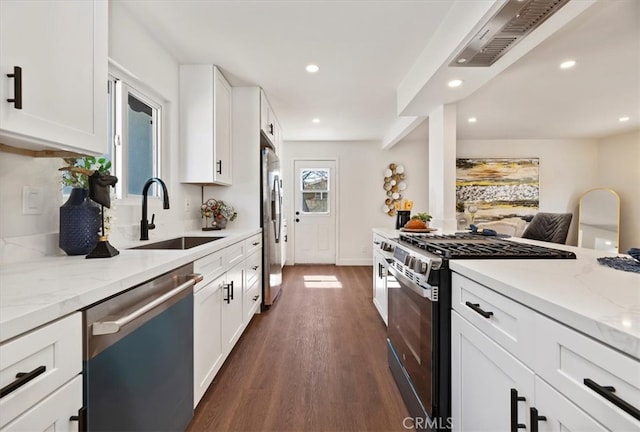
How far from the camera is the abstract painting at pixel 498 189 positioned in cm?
590

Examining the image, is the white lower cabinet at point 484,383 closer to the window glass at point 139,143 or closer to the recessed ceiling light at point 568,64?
the window glass at point 139,143

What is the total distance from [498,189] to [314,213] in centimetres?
369

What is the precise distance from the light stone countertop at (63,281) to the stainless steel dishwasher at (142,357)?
0.15 feet

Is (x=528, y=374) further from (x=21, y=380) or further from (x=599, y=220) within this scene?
(x=599, y=220)

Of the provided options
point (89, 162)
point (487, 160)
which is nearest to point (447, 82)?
point (89, 162)

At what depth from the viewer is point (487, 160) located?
5.95m

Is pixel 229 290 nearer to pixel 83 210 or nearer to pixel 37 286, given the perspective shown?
pixel 83 210

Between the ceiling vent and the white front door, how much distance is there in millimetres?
3997

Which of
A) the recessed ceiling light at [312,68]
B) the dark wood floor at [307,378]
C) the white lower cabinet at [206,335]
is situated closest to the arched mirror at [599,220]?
the dark wood floor at [307,378]

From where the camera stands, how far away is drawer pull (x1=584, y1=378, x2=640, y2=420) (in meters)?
0.54

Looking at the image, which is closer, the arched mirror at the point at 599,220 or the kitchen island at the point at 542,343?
the kitchen island at the point at 542,343

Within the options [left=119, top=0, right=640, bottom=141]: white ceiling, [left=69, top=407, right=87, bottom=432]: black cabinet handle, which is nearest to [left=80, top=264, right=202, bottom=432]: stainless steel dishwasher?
[left=69, top=407, right=87, bottom=432]: black cabinet handle

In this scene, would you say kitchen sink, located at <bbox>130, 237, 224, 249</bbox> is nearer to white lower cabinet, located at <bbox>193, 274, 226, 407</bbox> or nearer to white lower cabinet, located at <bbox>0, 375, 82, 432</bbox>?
white lower cabinet, located at <bbox>193, 274, 226, 407</bbox>

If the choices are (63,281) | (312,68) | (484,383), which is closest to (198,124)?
(312,68)
